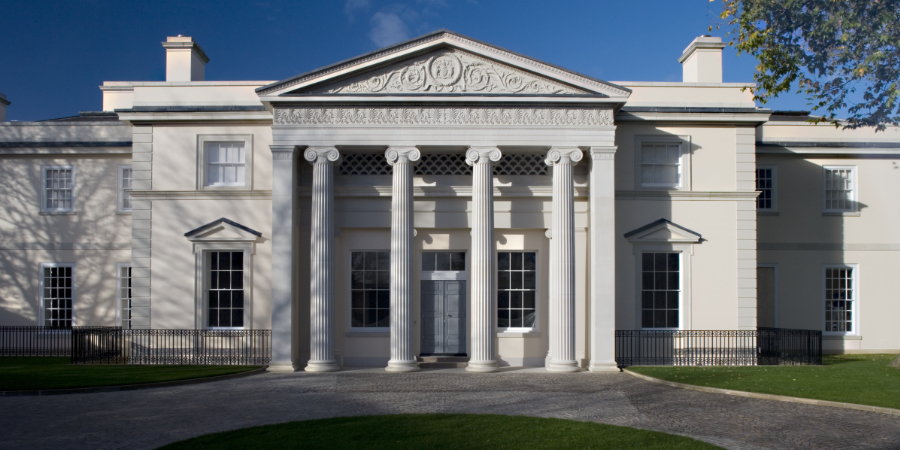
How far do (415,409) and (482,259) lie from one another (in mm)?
6306

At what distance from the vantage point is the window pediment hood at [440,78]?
1777 cm

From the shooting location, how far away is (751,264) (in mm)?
19766

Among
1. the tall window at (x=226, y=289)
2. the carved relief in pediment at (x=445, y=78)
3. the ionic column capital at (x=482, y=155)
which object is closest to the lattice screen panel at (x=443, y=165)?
the ionic column capital at (x=482, y=155)

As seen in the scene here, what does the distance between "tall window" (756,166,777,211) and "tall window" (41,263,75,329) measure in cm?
2308

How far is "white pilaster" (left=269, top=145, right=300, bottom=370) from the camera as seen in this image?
696 inches

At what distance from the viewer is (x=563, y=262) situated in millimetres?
17781

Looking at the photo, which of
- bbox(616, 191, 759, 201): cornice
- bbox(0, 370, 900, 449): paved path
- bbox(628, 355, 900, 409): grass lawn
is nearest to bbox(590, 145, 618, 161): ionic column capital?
bbox(616, 191, 759, 201): cornice

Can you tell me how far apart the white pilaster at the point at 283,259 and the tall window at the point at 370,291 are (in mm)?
2071

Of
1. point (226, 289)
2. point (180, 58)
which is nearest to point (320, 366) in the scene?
point (226, 289)

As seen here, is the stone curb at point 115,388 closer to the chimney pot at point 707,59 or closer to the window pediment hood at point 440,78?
the window pediment hood at point 440,78

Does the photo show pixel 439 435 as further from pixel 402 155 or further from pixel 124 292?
pixel 124 292

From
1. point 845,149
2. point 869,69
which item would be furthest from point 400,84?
point 845,149

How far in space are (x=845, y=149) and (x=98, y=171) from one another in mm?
25008

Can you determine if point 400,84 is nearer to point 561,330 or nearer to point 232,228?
point 232,228
